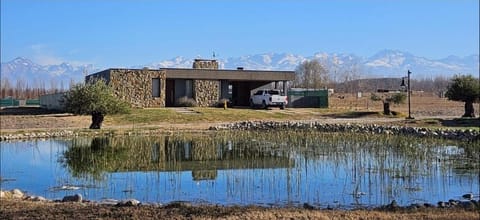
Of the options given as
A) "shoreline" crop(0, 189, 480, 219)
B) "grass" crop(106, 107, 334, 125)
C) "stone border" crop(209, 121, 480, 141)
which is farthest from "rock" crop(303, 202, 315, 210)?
"grass" crop(106, 107, 334, 125)

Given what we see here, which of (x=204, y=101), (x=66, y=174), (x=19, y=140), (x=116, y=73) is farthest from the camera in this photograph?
(x=204, y=101)

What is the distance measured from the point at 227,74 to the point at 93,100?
22.7m

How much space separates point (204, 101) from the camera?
52.9 meters

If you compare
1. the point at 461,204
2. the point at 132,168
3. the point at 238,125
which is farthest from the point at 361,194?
the point at 238,125

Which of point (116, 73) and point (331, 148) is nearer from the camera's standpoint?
point (331, 148)

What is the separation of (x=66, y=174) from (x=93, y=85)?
15.2 meters

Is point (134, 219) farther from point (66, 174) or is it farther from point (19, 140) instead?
point (19, 140)

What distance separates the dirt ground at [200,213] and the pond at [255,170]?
4.91 feet

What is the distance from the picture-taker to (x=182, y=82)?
5316 cm

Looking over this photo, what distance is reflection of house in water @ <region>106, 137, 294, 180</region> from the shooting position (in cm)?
1738

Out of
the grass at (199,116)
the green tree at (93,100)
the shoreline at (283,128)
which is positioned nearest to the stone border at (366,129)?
the shoreline at (283,128)

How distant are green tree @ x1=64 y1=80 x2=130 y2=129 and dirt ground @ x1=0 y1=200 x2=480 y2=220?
21072mm

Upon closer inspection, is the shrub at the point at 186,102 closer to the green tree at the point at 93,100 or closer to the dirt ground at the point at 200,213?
the green tree at the point at 93,100

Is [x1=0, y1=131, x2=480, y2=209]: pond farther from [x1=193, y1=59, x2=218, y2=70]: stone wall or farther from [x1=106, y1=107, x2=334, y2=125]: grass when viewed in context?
[x1=193, y1=59, x2=218, y2=70]: stone wall
